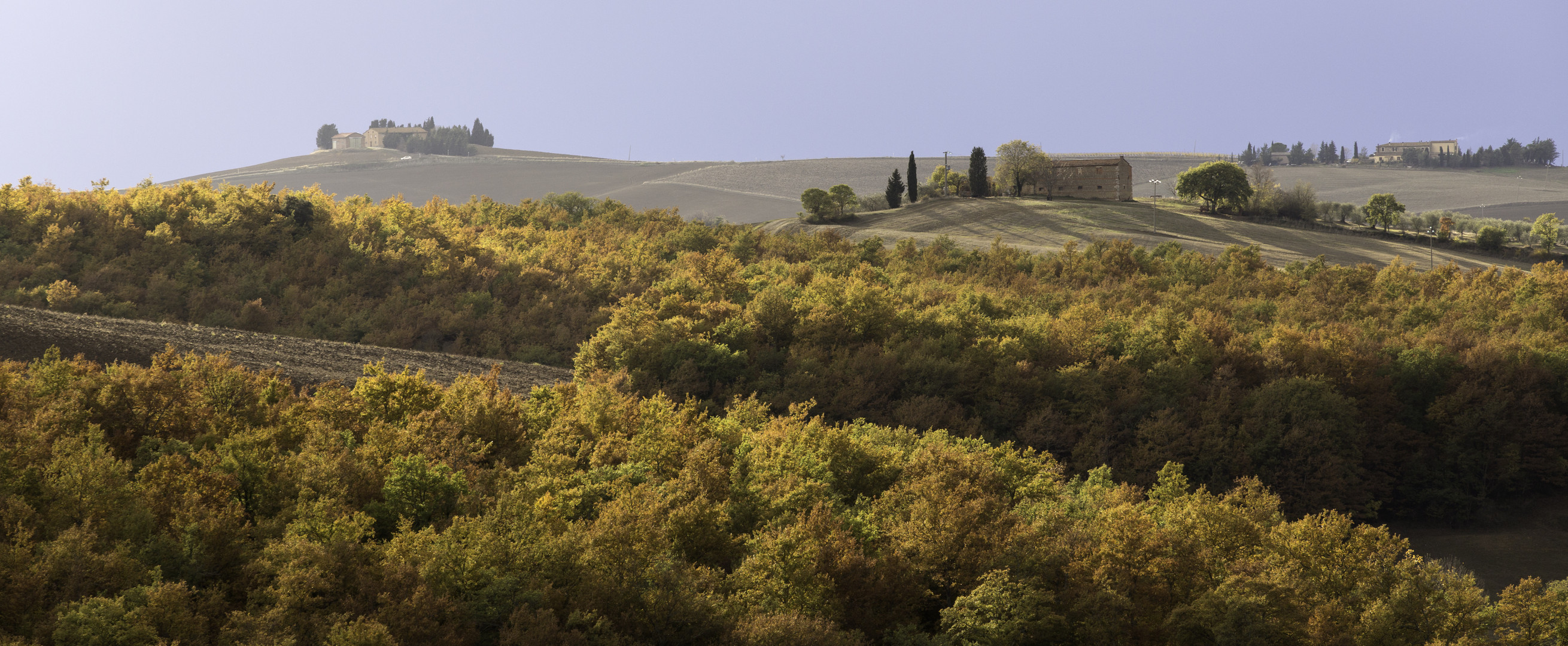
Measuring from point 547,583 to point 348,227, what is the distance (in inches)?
1581

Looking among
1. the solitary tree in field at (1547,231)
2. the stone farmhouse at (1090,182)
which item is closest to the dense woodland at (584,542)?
the solitary tree in field at (1547,231)

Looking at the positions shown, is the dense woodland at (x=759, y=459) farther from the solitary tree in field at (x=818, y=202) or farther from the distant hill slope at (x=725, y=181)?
the distant hill slope at (x=725, y=181)

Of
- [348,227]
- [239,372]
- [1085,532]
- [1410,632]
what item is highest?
[348,227]

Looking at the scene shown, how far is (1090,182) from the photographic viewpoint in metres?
85.6

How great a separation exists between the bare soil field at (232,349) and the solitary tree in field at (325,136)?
491 feet

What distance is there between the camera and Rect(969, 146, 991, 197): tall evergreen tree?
84.8 meters

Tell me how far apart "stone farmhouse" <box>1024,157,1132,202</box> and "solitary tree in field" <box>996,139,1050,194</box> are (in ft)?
2.65

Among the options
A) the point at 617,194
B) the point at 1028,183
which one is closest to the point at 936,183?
the point at 1028,183

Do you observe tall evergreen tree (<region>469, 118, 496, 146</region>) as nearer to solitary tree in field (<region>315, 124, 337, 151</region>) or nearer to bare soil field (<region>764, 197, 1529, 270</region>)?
solitary tree in field (<region>315, 124, 337, 151</region>)

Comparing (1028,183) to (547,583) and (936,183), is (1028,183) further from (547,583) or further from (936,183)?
(547,583)

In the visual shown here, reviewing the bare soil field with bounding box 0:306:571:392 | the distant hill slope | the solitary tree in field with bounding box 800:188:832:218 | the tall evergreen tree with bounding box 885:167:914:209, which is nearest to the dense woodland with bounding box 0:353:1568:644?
the bare soil field with bounding box 0:306:571:392

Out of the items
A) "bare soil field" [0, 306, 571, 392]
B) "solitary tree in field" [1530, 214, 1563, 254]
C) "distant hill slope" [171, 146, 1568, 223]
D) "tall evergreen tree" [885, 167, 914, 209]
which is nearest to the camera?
"bare soil field" [0, 306, 571, 392]

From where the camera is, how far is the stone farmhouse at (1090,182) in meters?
85.5

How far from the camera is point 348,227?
47.6m
